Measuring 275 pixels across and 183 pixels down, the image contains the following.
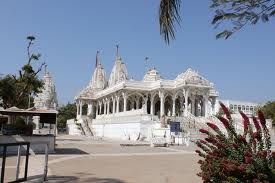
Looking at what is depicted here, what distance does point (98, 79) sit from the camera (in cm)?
7750

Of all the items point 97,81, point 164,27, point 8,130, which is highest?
point 97,81

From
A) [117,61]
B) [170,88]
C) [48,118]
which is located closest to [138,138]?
[170,88]

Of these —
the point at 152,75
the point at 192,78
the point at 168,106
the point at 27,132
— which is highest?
the point at 152,75

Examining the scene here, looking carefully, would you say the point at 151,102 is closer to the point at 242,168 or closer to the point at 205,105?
the point at 205,105

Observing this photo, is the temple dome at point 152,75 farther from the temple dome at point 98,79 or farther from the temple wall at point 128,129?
the temple dome at point 98,79

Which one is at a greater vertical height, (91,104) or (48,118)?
(91,104)

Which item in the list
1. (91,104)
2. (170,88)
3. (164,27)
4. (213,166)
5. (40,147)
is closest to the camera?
(164,27)

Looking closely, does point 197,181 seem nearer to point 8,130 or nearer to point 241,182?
point 241,182

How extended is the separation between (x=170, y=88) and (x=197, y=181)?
123 feet

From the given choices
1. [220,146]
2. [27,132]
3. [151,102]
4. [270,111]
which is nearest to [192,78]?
[151,102]

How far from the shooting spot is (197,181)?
435 inches

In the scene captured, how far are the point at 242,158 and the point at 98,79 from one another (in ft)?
233

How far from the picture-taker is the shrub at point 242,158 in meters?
6.54

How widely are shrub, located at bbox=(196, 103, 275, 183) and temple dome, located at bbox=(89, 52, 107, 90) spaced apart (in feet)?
Result: 220
